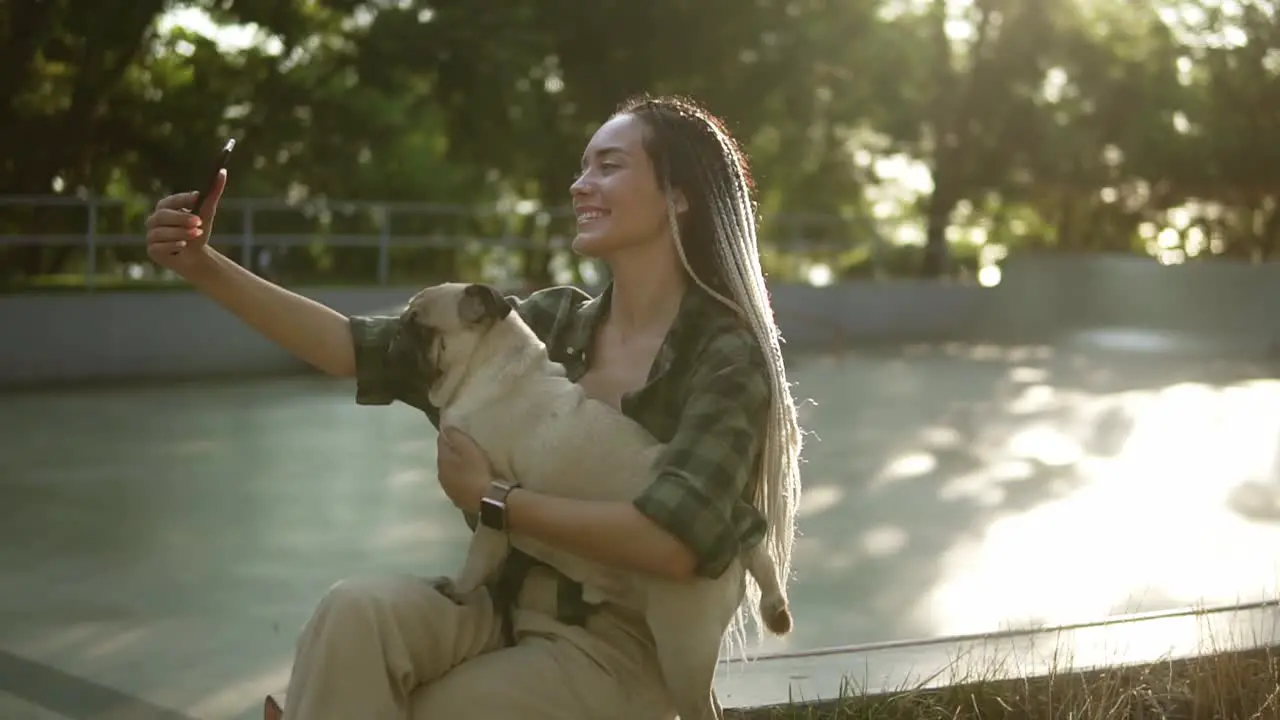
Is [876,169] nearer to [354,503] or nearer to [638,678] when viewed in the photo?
[354,503]

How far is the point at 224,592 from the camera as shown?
5.79 m

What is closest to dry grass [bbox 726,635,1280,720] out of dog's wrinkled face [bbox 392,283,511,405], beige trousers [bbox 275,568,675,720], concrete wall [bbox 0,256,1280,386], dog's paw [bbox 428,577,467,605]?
beige trousers [bbox 275,568,675,720]

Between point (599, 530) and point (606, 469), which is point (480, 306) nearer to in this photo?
point (606, 469)

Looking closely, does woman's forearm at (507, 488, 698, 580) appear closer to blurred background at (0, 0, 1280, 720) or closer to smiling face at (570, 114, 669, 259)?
smiling face at (570, 114, 669, 259)

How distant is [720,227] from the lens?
8.90ft

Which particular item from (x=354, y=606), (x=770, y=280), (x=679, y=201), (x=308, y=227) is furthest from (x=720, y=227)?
(x=770, y=280)

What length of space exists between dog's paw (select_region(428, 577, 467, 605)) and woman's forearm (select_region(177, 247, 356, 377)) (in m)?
0.42

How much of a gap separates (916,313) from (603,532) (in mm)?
21554

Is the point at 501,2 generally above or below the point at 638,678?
above

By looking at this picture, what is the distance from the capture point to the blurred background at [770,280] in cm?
606

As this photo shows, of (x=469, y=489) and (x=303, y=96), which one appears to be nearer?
(x=469, y=489)

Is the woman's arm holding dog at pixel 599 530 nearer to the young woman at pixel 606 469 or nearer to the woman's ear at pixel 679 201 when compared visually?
the young woman at pixel 606 469

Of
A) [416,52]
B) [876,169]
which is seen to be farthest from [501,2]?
[876,169]

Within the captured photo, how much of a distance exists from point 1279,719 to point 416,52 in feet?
47.2
